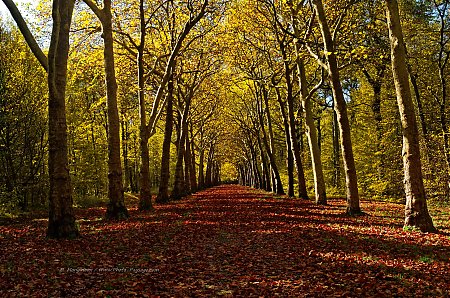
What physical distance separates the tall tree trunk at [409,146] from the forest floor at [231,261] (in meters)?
0.63

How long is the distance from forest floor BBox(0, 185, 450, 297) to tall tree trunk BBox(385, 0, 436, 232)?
634 mm

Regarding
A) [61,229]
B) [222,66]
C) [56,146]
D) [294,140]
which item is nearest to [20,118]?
[56,146]

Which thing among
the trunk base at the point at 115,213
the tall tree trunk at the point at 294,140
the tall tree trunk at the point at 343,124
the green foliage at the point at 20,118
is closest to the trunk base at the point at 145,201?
the trunk base at the point at 115,213

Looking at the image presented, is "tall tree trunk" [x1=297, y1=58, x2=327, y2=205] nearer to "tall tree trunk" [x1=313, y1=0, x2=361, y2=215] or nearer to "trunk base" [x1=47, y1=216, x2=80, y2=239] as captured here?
"tall tree trunk" [x1=313, y1=0, x2=361, y2=215]

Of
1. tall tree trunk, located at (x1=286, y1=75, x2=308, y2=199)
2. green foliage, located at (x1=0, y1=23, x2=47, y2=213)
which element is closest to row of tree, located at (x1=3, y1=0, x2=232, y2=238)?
green foliage, located at (x1=0, y1=23, x2=47, y2=213)

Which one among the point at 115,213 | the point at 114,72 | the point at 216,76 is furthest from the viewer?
→ the point at 216,76

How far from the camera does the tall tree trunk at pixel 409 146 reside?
433 inches

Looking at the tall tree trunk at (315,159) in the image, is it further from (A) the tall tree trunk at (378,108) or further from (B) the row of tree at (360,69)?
(A) the tall tree trunk at (378,108)

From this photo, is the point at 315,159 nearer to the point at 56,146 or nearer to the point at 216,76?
the point at 56,146

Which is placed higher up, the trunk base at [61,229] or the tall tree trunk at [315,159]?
the tall tree trunk at [315,159]

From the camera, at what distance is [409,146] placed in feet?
36.7

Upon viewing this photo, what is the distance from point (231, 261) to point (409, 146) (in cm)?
665

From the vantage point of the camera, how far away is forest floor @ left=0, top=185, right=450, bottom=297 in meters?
6.13

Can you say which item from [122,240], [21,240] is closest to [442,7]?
[122,240]
